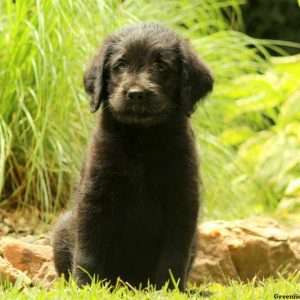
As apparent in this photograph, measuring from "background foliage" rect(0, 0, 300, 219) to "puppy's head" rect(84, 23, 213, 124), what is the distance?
1632 mm

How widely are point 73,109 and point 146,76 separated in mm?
2725

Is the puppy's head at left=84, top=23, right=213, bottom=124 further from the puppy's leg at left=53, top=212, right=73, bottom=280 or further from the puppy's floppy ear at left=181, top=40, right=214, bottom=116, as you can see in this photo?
the puppy's leg at left=53, top=212, right=73, bottom=280

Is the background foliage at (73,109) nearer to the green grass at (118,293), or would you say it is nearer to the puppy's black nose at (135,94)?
the puppy's black nose at (135,94)

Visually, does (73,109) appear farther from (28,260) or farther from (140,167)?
(140,167)

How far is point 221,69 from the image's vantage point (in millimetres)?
8023

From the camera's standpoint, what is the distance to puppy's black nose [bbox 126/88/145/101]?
4.07 m

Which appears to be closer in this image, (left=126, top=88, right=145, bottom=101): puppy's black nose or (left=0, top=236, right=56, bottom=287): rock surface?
(left=126, top=88, right=145, bottom=101): puppy's black nose

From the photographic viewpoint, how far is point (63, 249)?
4617 mm

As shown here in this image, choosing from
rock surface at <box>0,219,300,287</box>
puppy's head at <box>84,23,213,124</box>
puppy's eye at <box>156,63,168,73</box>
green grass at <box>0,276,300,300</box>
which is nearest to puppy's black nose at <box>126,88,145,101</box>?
puppy's head at <box>84,23,213,124</box>

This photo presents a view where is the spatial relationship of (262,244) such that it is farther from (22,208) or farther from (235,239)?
(22,208)

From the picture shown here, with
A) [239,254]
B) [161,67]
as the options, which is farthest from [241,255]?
[161,67]

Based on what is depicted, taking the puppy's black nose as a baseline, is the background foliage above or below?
below

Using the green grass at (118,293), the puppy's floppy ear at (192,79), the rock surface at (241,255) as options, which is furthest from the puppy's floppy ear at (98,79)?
the rock surface at (241,255)

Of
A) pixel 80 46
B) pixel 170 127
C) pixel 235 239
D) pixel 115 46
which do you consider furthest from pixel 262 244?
pixel 80 46
